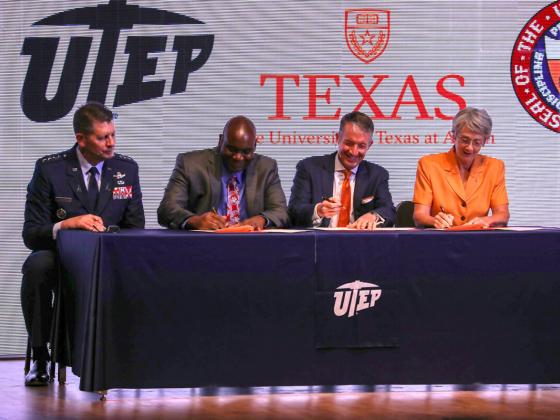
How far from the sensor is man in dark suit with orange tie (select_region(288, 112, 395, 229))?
4402 mm

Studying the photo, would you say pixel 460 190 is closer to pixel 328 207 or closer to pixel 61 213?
pixel 328 207

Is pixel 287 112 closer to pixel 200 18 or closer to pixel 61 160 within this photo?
pixel 200 18

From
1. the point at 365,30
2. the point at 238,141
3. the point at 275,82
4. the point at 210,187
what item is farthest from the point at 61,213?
the point at 365,30

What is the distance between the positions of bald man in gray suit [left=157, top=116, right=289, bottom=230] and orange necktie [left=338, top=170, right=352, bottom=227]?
12.8 inches

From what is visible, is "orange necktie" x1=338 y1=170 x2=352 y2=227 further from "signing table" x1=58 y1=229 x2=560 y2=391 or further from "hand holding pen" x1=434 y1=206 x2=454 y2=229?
"signing table" x1=58 y1=229 x2=560 y2=391

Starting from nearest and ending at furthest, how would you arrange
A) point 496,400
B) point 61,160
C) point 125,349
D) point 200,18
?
1. point 125,349
2. point 496,400
3. point 61,160
4. point 200,18

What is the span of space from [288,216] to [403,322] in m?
0.92

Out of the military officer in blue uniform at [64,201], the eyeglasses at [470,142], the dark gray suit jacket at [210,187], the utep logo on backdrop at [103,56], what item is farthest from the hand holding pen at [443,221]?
the utep logo on backdrop at [103,56]

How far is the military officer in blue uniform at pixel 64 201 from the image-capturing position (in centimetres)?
402

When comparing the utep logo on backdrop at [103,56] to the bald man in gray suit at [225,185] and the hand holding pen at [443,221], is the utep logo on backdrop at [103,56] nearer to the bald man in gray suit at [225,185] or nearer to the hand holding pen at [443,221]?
the bald man in gray suit at [225,185]

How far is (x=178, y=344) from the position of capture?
138 inches

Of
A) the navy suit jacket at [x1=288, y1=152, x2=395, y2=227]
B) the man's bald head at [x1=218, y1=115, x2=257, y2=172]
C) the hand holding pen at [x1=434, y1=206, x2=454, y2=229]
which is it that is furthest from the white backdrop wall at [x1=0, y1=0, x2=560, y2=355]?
the hand holding pen at [x1=434, y1=206, x2=454, y2=229]

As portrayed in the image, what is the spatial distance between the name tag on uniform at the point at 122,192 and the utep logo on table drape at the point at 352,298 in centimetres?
124

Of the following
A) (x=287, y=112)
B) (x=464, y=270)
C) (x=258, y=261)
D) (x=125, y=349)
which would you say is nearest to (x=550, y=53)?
(x=287, y=112)
